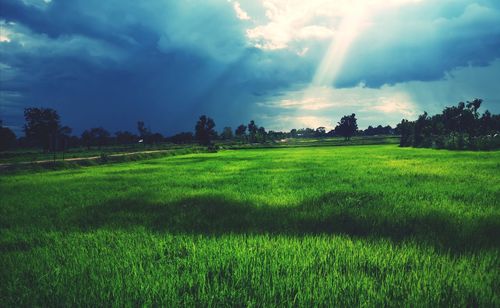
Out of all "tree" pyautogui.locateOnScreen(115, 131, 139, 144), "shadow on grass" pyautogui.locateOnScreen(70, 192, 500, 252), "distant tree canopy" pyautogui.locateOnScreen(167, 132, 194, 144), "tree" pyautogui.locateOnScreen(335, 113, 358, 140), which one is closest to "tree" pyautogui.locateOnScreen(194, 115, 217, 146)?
"distant tree canopy" pyautogui.locateOnScreen(167, 132, 194, 144)

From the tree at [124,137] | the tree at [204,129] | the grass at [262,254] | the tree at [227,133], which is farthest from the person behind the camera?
Answer: the tree at [227,133]

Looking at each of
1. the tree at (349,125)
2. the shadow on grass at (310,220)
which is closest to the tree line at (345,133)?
the tree at (349,125)

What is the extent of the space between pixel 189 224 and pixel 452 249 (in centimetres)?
465

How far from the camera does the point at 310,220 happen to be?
5723 millimetres

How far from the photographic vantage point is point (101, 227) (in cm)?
574

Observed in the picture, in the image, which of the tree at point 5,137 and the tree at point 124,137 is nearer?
the tree at point 5,137

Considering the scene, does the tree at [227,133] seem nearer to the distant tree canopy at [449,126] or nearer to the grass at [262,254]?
the distant tree canopy at [449,126]

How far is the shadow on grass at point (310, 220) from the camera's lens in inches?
181

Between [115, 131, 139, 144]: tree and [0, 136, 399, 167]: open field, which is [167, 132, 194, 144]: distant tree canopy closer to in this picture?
[115, 131, 139, 144]: tree

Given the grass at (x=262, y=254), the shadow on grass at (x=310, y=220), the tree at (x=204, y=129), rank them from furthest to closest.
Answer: the tree at (x=204, y=129) < the shadow on grass at (x=310, y=220) < the grass at (x=262, y=254)

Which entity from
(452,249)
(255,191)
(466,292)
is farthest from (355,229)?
(255,191)

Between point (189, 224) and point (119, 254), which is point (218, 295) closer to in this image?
point (119, 254)

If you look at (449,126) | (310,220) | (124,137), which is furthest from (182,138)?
(310,220)

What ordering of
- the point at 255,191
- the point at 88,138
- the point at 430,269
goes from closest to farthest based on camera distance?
1. the point at 430,269
2. the point at 255,191
3. the point at 88,138
